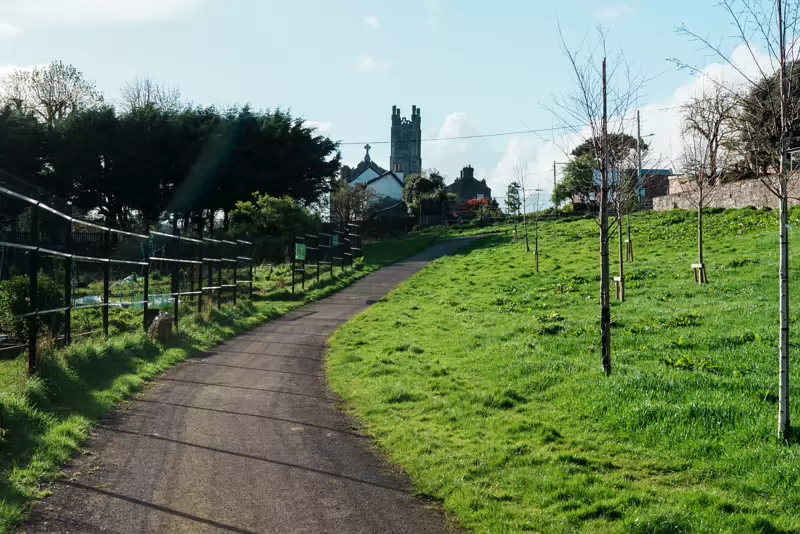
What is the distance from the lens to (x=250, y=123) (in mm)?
46656

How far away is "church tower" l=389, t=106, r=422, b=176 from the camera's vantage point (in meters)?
165

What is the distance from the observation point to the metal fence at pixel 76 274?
8164 mm

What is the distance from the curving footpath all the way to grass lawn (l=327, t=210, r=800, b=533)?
471 mm

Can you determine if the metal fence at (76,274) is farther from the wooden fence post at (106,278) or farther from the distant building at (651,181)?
the distant building at (651,181)

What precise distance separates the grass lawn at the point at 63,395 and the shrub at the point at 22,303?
1.30 feet

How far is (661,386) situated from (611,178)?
5139mm

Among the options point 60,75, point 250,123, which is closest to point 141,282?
point 250,123

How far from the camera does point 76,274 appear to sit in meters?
12.1

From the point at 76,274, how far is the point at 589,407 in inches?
353

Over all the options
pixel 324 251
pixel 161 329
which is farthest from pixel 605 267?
pixel 324 251

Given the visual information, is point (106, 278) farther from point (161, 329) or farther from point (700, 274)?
point (700, 274)

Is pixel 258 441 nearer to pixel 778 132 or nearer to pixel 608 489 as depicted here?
pixel 608 489

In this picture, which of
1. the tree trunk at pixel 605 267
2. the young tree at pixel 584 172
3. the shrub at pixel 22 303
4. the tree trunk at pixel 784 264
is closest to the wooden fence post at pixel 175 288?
the shrub at pixel 22 303

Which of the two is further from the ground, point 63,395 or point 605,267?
point 605,267
